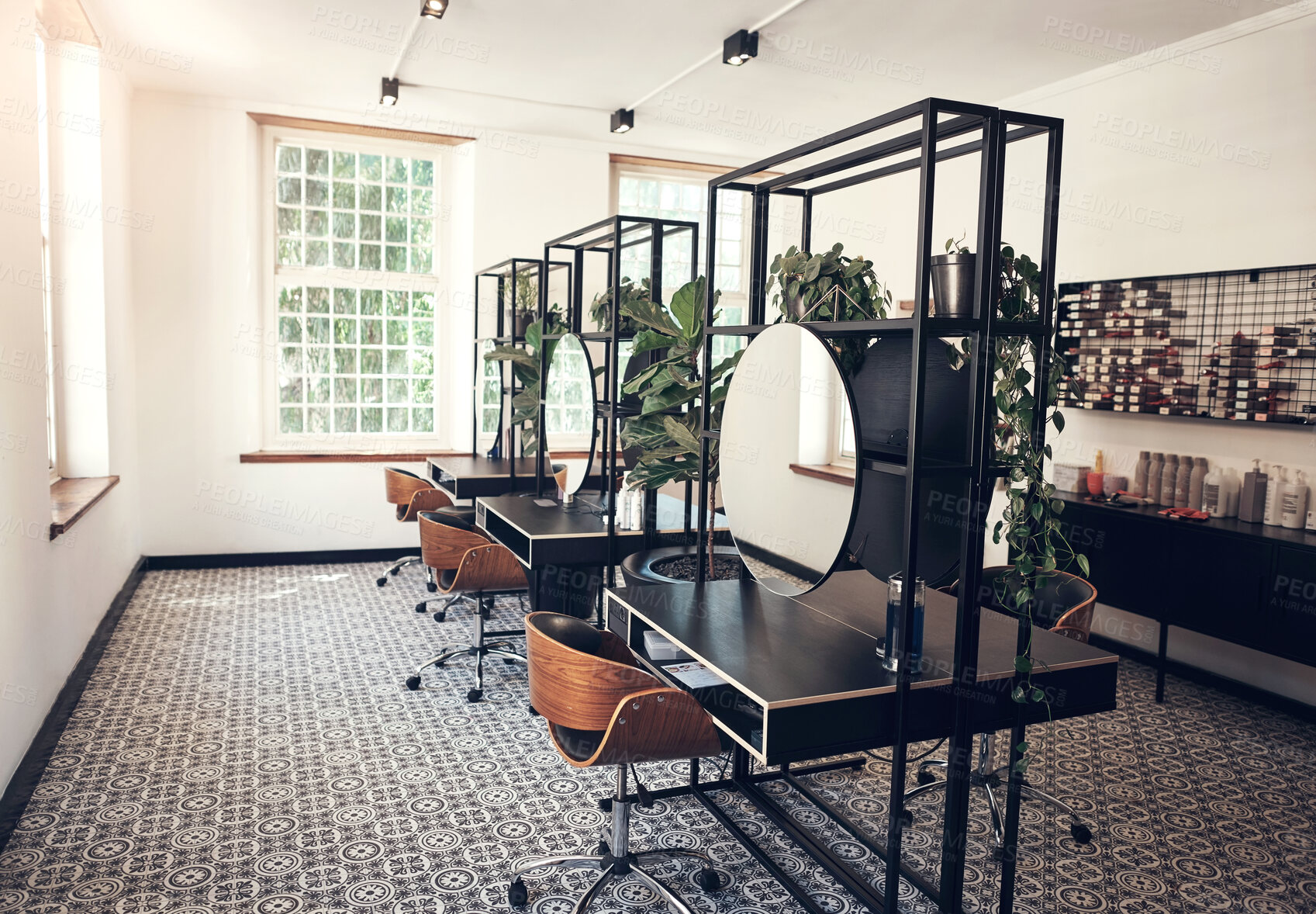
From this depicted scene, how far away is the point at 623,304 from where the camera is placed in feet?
12.4

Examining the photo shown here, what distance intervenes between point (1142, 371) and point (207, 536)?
5.89 m

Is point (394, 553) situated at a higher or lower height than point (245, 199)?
lower

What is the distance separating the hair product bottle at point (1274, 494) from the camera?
3.88 meters

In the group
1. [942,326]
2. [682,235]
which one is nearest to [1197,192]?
[942,326]

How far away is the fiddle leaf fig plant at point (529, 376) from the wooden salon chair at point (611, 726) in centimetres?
275

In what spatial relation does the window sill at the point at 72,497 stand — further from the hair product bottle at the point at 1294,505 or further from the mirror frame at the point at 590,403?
the hair product bottle at the point at 1294,505

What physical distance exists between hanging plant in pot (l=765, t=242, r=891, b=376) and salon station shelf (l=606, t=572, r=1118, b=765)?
759 millimetres

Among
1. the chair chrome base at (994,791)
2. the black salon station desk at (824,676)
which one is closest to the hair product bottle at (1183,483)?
the chair chrome base at (994,791)

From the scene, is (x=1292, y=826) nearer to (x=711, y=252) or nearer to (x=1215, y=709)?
(x=1215, y=709)

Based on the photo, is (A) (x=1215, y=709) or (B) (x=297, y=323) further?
(B) (x=297, y=323)

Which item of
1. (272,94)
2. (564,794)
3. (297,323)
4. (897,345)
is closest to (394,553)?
(297,323)

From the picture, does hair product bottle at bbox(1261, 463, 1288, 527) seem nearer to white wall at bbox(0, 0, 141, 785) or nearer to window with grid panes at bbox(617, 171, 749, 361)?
window with grid panes at bbox(617, 171, 749, 361)

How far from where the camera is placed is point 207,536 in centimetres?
629

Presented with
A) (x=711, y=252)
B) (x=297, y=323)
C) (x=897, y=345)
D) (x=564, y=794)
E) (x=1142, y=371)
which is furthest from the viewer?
(x=297, y=323)
